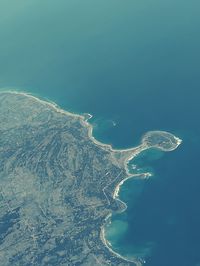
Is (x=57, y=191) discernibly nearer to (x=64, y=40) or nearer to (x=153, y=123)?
(x=153, y=123)

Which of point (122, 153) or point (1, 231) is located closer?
point (1, 231)

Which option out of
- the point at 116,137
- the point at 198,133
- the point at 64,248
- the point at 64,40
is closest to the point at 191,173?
the point at 198,133

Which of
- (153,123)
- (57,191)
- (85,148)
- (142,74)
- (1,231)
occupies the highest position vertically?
(142,74)
